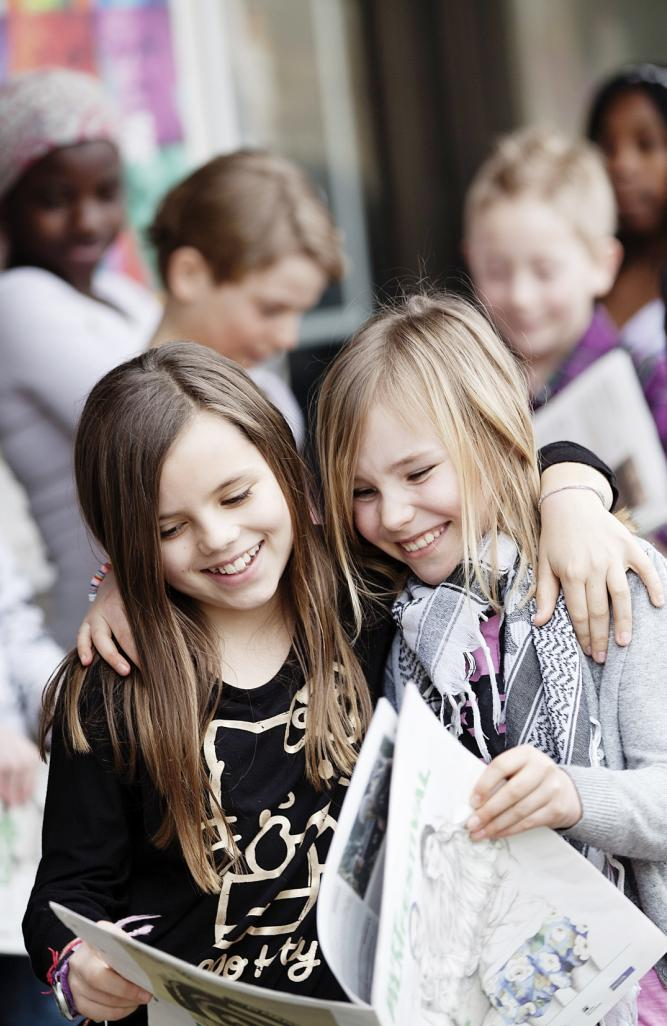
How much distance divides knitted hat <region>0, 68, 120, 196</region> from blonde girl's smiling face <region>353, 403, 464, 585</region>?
141 centimetres

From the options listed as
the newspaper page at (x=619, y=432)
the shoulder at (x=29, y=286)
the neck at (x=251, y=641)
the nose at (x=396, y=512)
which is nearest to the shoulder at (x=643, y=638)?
the nose at (x=396, y=512)

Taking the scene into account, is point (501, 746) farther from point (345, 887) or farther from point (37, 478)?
point (37, 478)

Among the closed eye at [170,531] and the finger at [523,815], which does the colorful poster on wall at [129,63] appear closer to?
the closed eye at [170,531]

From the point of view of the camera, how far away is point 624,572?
119 cm

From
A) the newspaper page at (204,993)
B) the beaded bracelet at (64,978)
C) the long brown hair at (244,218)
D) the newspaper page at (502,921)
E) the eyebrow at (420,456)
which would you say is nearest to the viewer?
the newspaper page at (204,993)

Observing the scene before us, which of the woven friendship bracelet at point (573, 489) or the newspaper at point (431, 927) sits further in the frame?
the woven friendship bracelet at point (573, 489)

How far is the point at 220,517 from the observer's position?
47.6 inches

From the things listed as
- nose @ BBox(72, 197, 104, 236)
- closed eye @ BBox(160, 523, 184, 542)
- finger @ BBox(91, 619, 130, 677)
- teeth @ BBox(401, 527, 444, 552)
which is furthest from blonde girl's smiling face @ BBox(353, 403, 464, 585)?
nose @ BBox(72, 197, 104, 236)

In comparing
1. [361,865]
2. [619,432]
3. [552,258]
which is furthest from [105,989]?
[552,258]

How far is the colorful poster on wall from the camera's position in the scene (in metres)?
2.52

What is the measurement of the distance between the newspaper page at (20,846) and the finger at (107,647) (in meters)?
0.84

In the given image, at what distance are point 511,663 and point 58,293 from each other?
1.50 metres

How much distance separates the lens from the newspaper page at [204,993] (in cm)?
92

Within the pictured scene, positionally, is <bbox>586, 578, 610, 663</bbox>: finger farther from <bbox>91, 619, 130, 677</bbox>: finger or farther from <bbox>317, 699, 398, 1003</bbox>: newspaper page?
<bbox>91, 619, 130, 677</bbox>: finger
